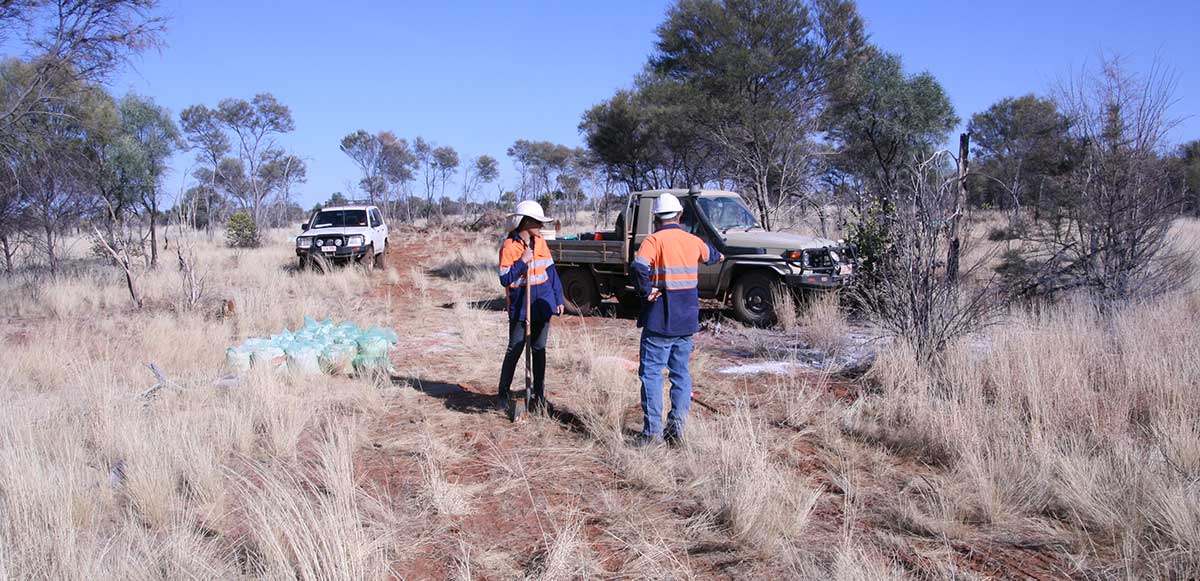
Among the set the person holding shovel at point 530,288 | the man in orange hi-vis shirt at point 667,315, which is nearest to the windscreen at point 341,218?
the person holding shovel at point 530,288

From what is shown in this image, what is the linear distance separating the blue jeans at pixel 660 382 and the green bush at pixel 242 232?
23918mm

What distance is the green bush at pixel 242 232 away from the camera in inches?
1027

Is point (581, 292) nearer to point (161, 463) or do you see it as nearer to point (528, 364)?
point (528, 364)

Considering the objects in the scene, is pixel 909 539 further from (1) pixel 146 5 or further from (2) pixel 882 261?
(1) pixel 146 5

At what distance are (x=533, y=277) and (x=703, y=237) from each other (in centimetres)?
497

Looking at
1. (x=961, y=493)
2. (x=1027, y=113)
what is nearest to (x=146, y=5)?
(x=961, y=493)

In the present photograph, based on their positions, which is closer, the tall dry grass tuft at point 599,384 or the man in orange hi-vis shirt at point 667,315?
the man in orange hi-vis shirt at point 667,315

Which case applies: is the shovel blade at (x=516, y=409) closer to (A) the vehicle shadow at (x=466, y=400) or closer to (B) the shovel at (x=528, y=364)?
(B) the shovel at (x=528, y=364)

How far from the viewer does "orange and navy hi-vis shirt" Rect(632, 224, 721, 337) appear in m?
5.00

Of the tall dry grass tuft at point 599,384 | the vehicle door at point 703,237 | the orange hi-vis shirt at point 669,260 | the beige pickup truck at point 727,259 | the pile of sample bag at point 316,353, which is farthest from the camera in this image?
the vehicle door at point 703,237

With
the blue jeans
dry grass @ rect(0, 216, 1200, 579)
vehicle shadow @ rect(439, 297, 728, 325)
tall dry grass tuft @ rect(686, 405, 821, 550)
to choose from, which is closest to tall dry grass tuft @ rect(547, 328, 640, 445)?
dry grass @ rect(0, 216, 1200, 579)

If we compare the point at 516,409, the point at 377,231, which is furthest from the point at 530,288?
the point at 377,231

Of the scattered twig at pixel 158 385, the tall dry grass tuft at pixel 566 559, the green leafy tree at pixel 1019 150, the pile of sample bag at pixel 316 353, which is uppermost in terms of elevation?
the green leafy tree at pixel 1019 150

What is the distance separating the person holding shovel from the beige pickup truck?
461 centimetres
